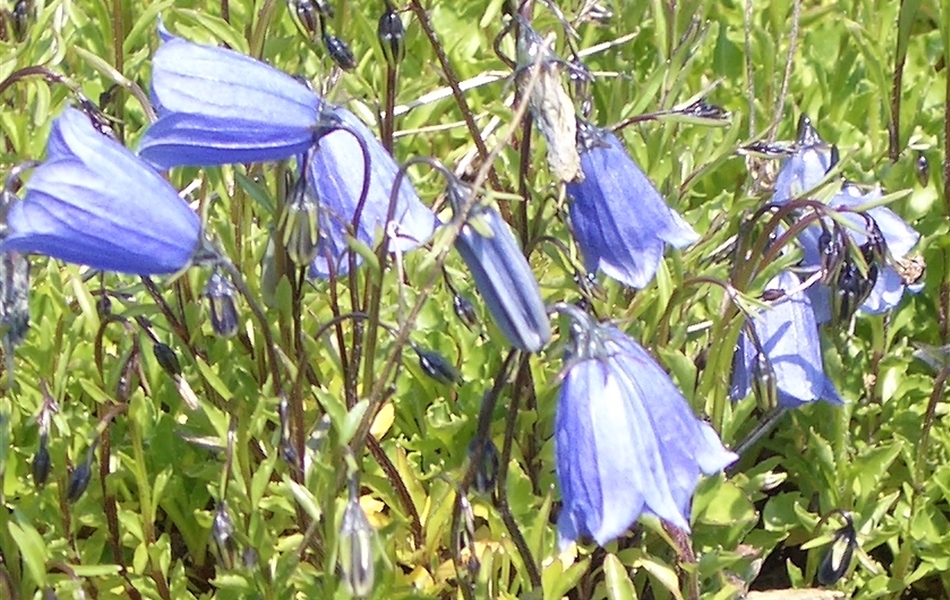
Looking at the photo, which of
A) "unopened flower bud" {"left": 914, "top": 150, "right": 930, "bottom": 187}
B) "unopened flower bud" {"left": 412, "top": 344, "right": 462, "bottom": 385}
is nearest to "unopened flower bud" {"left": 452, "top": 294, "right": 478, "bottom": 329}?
"unopened flower bud" {"left": 412, "top": 344, "right": 462, "bottom": 385}

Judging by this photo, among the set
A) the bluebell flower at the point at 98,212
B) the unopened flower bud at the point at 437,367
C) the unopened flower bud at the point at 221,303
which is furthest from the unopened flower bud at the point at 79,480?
the unopened flower bud at the point at 437,367

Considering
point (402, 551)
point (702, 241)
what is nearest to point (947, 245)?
point (702, 241)

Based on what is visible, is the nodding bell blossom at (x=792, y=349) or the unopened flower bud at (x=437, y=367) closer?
the unopened flower bud at (x=437, y=367)

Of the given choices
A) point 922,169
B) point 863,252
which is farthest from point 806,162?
point 922,169

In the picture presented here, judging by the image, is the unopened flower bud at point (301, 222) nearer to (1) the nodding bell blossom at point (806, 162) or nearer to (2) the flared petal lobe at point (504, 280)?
(2) the flared petal lobe at point (504, 280)

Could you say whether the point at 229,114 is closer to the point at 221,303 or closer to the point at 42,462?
the point at 221,303

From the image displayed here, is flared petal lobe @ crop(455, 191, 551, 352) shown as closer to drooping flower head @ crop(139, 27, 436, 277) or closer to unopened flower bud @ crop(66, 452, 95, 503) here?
drooping flower head @ crop(139, 27, 436, 277)
